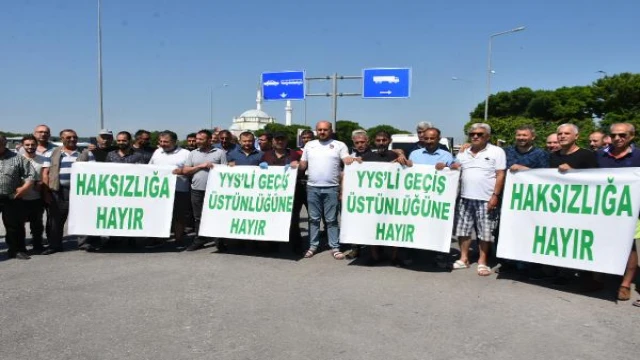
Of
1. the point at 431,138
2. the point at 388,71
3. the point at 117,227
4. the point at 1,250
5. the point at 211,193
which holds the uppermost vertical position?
the point at 388,71

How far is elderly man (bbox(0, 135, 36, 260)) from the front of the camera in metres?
6.04

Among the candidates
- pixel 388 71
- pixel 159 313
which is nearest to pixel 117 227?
pixel 159 313

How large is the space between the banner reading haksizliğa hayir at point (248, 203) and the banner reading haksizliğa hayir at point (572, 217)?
2756 mm

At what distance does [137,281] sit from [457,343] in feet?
11.3

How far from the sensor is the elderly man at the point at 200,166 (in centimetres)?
673

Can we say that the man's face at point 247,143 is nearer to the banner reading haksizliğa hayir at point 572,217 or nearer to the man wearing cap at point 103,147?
the man wearing cap at point 103,147

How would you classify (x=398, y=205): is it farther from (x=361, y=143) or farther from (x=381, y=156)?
(x=361, y=143)

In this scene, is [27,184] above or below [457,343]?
above

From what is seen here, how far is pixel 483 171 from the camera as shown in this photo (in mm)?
5566

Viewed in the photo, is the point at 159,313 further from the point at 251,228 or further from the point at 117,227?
the point at 117,227

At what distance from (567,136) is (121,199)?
570 cm

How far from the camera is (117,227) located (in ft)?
21.5

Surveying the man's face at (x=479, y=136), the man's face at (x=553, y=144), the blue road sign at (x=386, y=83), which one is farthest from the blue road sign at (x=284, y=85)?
the man's face at (x=479, y=136)

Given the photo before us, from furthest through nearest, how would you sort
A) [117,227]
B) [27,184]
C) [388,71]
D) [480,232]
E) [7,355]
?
[388,71], [117,227], [27,184], [480,232], [7,355]
